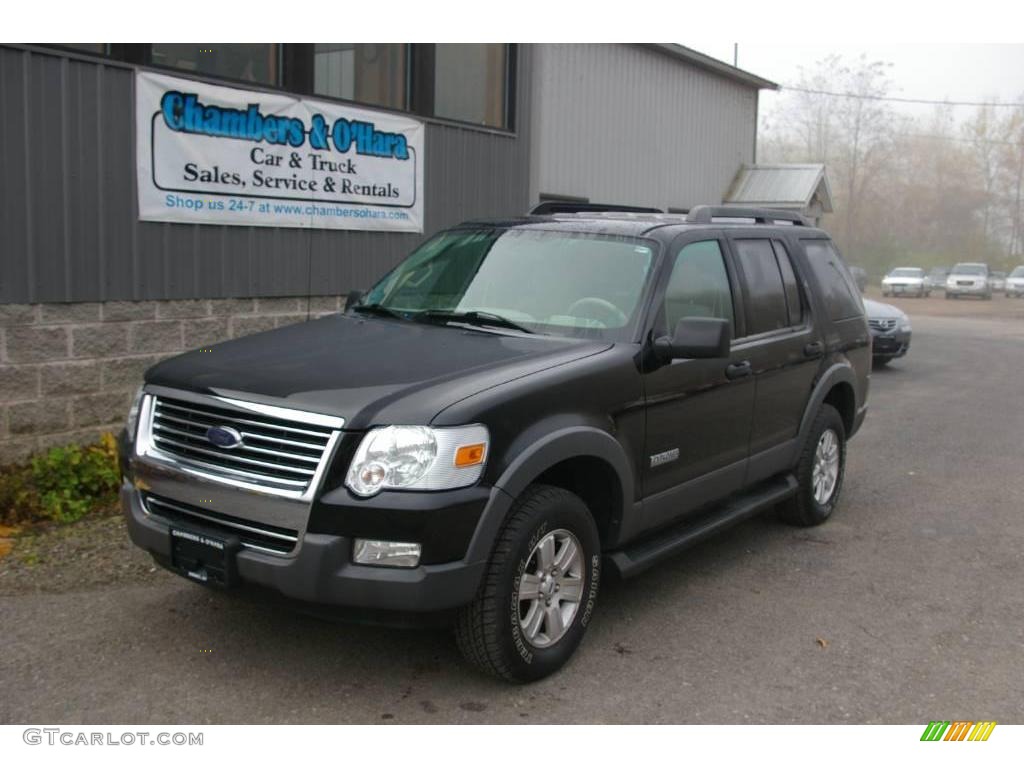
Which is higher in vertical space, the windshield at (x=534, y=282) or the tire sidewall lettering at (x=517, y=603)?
the windshield at (x=534, y=282)

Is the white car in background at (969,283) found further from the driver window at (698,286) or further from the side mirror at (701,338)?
the side mirror at (701,338)

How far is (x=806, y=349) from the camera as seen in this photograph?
616cm

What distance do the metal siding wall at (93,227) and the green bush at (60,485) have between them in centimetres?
107

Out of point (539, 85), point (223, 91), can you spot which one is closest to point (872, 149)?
point (539, 85)

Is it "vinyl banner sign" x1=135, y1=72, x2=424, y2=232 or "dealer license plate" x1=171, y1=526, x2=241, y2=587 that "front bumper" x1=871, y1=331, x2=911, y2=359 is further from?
"dealer license plate" x1=171, y1=526, x2=241, y2=587

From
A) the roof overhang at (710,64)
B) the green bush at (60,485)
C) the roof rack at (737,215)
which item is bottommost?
the green bush at (60,485)

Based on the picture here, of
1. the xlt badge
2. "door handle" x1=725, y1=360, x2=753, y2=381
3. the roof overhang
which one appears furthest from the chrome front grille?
the roof overhang

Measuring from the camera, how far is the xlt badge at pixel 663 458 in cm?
484

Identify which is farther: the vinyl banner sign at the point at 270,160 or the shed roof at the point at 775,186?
the shed roof at the point at 775,186

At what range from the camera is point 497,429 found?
3.93 m

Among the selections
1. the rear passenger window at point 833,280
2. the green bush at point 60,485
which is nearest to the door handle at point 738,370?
the rear passenger window at point 833,280

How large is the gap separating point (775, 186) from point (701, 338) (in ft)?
46.9

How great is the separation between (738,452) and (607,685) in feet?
5.85

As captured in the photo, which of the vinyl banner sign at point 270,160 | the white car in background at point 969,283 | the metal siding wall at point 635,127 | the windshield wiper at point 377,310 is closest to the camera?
the windshield wiper at point 377,310
